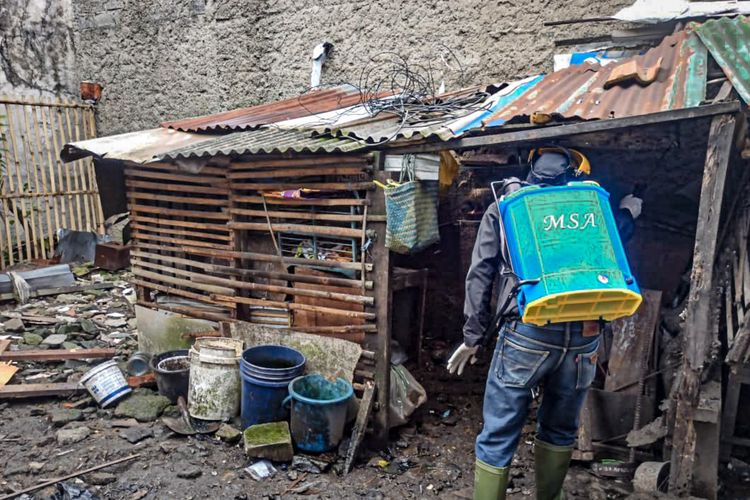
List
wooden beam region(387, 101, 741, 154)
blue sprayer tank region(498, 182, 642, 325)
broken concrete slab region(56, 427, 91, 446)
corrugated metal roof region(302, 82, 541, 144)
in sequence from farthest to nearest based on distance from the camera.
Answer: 1. broken concrete slab region(56, 427, 91, 446)
2. corrugated metal roof region(302, 82, 541, 144)
3. wooden beam region(387, 101, 741, 154)
4. blue sprayer tank region(498, 182, 642, 325)

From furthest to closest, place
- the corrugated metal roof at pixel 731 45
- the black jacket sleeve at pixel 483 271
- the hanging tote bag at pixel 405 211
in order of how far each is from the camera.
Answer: the hanging tote bag at pixel 405 211 < the corrugated metal roof at pixel 731 45 < the black jacket sleeve at pixel 483 271

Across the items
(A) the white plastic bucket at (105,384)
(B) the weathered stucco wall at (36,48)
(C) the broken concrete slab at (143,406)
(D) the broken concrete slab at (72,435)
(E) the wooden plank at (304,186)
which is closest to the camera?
(E) the wooden plank at (304,186)

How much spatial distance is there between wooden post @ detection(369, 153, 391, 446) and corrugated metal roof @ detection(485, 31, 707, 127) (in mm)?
1135

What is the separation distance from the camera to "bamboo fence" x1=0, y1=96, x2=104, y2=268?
1023cm

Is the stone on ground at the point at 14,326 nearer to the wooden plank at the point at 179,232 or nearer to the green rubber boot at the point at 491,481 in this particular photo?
the wooden plank at the point at 179,232

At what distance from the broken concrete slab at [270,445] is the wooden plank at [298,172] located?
229 centimetres

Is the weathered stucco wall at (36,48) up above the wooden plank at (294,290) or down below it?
above

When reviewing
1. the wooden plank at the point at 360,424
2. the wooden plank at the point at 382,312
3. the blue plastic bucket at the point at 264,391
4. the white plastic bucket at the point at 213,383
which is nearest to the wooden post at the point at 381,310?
the wooden plank at the point at 382,312

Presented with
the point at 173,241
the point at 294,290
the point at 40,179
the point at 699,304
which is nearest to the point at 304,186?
the point at 294,290

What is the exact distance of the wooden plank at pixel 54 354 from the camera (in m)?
6.46

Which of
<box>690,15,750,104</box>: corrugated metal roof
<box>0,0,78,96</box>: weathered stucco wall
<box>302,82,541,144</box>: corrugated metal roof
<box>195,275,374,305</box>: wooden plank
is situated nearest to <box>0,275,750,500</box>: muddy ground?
<box>195,275,374,305</box>: wooden plank

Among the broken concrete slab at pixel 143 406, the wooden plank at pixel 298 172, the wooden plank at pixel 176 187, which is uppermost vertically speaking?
the wooden plank at pixel 298 172

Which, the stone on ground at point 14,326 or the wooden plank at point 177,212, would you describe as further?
the stone on ground at point 14,326

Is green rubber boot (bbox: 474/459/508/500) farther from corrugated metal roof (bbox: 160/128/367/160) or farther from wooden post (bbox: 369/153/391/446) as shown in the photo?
corrugated metal roof (bbox: 160/128/367/160)
